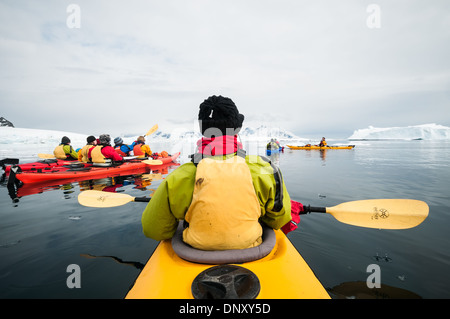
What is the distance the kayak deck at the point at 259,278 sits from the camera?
1.55m

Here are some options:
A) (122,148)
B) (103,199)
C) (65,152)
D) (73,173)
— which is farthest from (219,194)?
(65,152)

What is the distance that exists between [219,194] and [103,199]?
9.83 ft

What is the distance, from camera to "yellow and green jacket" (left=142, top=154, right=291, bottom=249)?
5.79 ft

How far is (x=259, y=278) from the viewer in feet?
5.45

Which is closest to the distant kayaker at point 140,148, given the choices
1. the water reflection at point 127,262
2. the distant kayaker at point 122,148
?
the distant kayaker at point 122,148

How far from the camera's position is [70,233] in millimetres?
4059

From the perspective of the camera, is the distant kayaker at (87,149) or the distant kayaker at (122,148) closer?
the distant kayaker at (87,149)

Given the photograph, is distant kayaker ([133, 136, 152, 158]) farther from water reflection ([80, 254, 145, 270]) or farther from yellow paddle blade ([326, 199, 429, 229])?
yellow paddle blade ([326, 199, 429, 229])

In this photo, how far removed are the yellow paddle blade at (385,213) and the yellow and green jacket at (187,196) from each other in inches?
75.2

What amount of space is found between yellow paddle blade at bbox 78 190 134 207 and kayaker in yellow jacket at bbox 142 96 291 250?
1869mm

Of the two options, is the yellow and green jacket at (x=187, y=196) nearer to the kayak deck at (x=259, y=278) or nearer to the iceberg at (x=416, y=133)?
the kayak deck at (x=259, y=278)

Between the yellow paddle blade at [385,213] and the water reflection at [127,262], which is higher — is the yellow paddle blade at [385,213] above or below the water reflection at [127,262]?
above
